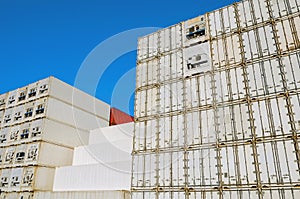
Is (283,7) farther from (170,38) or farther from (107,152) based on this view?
(107,152)

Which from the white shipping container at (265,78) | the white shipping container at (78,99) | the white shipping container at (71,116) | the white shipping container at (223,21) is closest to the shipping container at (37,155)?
the white shipping container at (71,116)

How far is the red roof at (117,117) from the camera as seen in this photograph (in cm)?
4162

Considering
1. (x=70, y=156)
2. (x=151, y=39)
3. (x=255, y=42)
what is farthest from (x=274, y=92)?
(x=70, y=156)

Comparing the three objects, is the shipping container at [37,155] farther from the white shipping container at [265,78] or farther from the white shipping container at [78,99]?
the white shipping container at [265,78]

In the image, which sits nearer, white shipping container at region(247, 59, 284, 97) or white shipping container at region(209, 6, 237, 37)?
white shipping container at region(247, 59, 284, 97)

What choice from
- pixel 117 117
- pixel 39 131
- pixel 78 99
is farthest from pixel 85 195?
pixel 117 117

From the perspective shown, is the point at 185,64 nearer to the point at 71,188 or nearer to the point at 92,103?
the point at 71,188

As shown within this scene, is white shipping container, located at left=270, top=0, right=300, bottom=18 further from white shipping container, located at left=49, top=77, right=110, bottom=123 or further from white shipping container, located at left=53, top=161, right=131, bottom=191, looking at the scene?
white shipping container, located at left=49, top=77, right=110, bottom=123

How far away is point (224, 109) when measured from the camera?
1551 centimetres

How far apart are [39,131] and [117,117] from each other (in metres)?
16.2

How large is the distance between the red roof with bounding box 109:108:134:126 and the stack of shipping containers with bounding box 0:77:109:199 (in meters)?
6.20

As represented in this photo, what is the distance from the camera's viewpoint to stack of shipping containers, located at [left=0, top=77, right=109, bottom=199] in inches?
1080

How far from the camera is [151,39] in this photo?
21.5 metres

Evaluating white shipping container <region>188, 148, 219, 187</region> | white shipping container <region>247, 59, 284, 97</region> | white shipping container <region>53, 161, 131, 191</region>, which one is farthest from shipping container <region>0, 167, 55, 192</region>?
white shipping container <region>247, 59, 284, 97</region>
